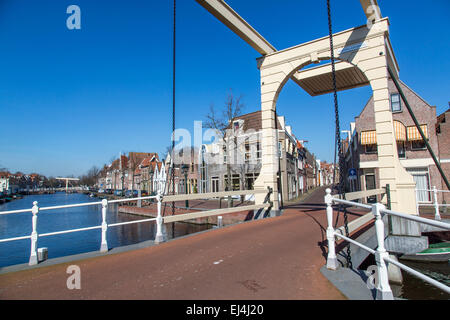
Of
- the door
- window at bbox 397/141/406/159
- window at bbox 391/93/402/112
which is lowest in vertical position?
the door

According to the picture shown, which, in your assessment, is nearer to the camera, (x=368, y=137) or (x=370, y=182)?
(x=368, y=137)

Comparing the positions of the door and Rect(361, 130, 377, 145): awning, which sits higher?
Rect(361, 130, 377, 145): awning

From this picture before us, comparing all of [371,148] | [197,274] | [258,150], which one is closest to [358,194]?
[197,274]

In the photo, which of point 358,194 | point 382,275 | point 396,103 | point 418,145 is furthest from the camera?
point 396,103

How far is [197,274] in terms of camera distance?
3389mm

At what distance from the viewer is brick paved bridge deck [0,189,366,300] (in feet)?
9.27

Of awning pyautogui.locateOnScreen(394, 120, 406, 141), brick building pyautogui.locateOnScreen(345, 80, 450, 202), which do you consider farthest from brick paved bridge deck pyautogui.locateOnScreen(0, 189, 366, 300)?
brick building pyautogui.locateOnScreen(345, 80, 450, 202)

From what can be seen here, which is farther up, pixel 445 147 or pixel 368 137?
pixel 368 137

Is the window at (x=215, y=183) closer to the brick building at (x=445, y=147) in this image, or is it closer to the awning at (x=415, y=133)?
the awning at (x=415, y=133)

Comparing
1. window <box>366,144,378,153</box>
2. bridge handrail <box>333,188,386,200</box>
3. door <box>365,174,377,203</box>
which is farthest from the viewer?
door <box>365,174,377,203</box>

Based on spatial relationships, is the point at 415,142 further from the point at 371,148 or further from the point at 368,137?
the point at 368,137

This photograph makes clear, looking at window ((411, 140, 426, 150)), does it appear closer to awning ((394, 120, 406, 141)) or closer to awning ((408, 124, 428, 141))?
awning ((408, 124, 428, 141))

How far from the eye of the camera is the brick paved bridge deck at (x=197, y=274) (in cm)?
283
